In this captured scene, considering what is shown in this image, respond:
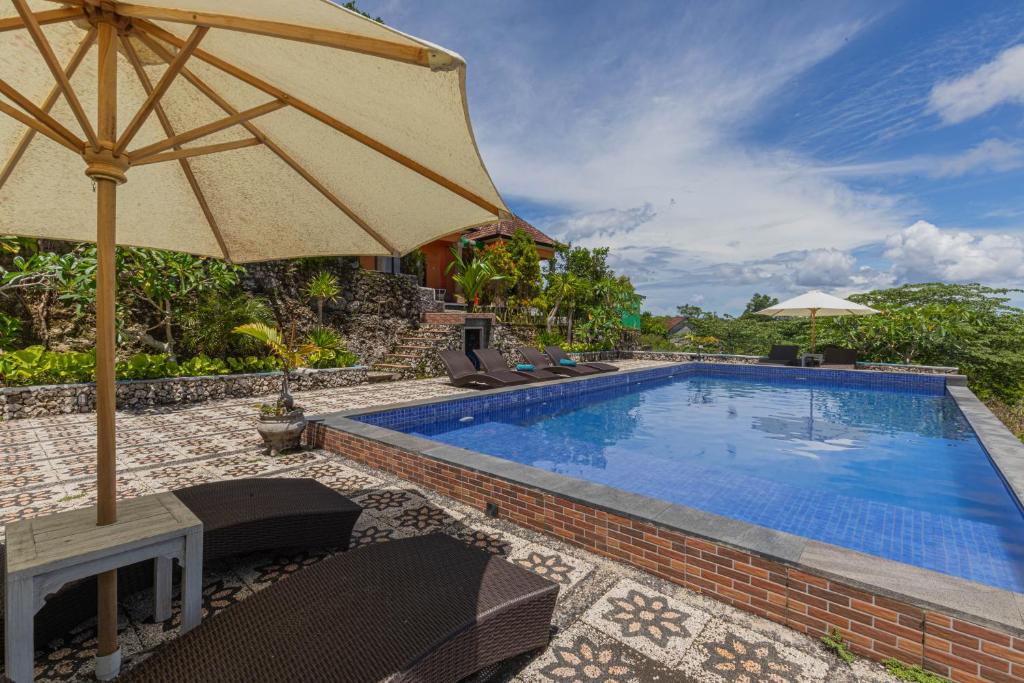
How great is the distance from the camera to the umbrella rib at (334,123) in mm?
2482

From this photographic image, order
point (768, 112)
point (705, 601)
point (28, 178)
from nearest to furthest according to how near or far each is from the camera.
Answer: point (705, 601)
point (28, 178)
point (768, 112)

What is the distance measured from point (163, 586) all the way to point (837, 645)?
10.9 feet

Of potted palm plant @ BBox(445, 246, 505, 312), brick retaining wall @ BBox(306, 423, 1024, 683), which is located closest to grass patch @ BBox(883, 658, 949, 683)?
brick retaining wall @ BBox(306, 423, 1024, 683)

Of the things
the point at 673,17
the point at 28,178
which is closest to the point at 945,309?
the point at 673,17

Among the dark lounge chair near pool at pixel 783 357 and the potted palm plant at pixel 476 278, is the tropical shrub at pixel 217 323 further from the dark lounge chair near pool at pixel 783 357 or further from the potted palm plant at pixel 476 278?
the dark lounge chair near pool at pixel 783 357

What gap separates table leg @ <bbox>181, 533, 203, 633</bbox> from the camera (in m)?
2.04

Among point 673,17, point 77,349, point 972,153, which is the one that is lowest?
point 77,349

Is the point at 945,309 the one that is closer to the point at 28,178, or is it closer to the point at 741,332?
the point at 741,332

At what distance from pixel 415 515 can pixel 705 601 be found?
2.35 meters

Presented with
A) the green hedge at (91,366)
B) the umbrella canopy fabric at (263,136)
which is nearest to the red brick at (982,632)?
the umbrella canopy fabric at (263,136)

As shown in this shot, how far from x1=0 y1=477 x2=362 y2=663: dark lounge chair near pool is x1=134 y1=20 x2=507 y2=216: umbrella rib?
2.31 m

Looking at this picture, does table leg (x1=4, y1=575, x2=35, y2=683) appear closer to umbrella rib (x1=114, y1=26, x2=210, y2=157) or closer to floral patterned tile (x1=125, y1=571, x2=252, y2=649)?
floral patterned tile (x1=125, y1=571, x2=252, y2=649)

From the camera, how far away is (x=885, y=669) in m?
2.31

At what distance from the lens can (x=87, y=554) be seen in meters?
1.76
